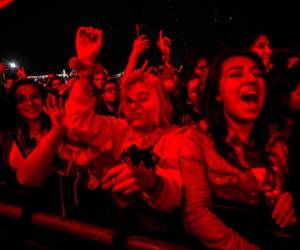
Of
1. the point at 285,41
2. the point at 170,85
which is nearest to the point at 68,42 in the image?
the point at 285,41

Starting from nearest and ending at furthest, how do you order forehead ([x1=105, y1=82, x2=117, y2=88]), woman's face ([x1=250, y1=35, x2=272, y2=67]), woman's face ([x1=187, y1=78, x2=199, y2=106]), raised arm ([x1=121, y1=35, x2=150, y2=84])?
woman's face ([x1=187, y1=78, x2=199, y2=106]) → raised arm ([x1=121, y1=35, x2=150, y2=84]) → woman's face ([x1=250, y1=35, x2=272, y2=67]) → forehead ([x1=105, y1=82, x2=117, y2=88])

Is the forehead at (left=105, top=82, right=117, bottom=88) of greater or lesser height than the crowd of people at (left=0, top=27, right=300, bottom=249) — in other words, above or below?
above

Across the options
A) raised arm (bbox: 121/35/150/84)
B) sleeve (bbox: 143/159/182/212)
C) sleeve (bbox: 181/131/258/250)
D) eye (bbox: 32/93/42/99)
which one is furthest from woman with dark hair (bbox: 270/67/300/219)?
eye (bbox: 32/93/42/99)

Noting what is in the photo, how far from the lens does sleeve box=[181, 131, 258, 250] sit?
1.53 meters

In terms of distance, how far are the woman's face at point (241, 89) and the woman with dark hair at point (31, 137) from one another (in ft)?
4.07

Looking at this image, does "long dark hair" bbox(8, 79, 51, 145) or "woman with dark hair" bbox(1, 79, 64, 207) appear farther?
"long dark hair" bbox(8, 79, 51, 145)

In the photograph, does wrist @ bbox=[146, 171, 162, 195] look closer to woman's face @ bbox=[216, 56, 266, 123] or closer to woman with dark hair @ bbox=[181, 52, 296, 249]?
woman with dark hair @ bbox=[181, 52, 296, 249]

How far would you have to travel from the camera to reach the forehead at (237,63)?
1.98 metres

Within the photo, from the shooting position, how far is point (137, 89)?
2.83 meters

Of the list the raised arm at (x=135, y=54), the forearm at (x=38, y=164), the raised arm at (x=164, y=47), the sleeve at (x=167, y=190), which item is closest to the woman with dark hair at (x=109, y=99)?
the raised arm at (x=164, y=47)

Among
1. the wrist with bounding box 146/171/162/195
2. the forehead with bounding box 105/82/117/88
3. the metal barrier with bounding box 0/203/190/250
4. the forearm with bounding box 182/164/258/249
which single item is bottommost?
the metal barrier with bounding box 0/203/190/250

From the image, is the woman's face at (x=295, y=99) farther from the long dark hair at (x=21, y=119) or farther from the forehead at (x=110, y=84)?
the forehead at (x=110, y=84)

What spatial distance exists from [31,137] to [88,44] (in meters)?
1.14

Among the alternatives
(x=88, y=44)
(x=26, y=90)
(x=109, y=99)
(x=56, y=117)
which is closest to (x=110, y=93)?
(x=109, y=99)
